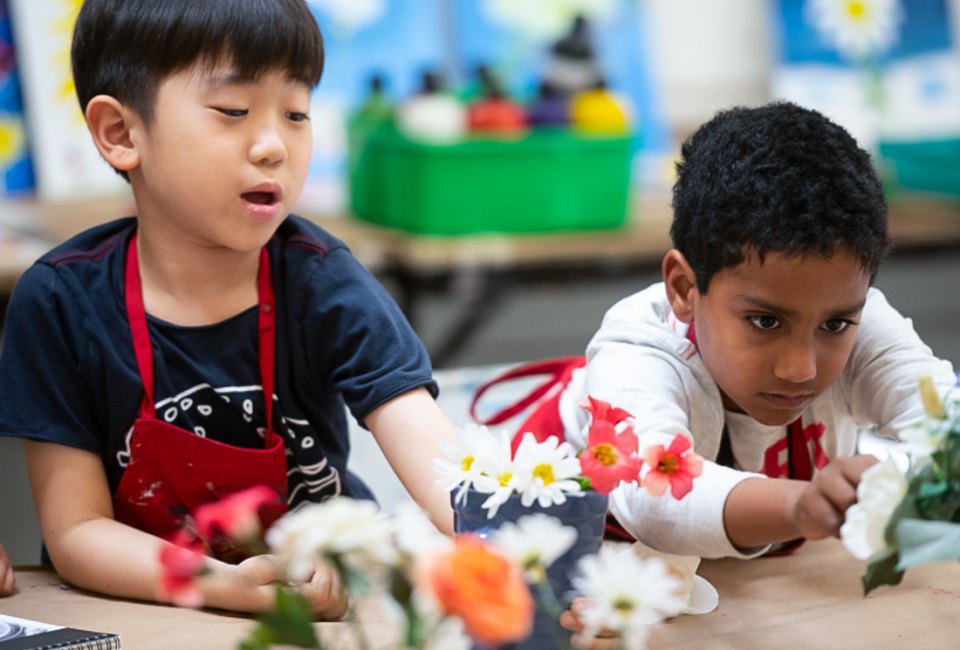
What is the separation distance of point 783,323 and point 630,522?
17 cm

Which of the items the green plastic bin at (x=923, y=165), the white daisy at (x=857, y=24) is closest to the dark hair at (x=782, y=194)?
the green plastic bin at (x=923, y=165)

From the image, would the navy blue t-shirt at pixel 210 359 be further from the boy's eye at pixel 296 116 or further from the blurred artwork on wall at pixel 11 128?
the blurred artwork on wall at pixel 11 128

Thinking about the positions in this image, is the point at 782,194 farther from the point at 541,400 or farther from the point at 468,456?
the point at 541,400

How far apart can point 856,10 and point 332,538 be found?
2613 millimetres

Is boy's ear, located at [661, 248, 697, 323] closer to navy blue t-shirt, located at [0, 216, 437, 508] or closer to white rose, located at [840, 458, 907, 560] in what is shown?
navy blue t-shirt, located at [0, 216, 437, 508]

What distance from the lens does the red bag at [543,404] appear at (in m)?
1.09

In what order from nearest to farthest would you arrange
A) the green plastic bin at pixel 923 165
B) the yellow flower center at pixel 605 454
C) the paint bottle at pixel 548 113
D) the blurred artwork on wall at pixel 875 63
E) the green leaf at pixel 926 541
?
the green leaf at pixel 926 541, the yellow flower center at pixel 605 454, the paint bottle at pixel 548 113, the green plastic bin at pixel 923 165, the blurred artwork on wall at pixel 875 63

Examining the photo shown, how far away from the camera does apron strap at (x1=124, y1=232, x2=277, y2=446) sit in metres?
1.01

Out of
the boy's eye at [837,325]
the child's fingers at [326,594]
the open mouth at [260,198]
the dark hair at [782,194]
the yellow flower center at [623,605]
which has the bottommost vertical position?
the child's fingers at [326,594]

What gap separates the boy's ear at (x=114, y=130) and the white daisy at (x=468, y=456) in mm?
425

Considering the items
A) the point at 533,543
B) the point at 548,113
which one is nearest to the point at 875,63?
the point at 548,113

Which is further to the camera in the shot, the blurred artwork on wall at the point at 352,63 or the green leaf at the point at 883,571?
the blurred artwork on wall at the point at 352,63

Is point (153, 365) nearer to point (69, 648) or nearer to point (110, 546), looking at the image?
point (110, 546)

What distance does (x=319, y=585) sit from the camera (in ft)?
2.75
